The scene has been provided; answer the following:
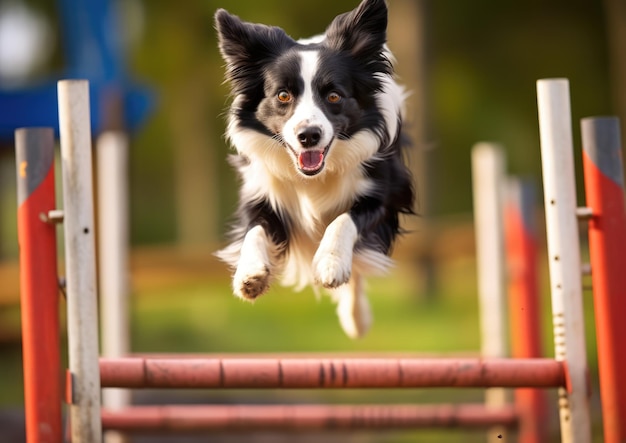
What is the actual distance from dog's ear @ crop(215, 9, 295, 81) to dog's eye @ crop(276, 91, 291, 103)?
14cm

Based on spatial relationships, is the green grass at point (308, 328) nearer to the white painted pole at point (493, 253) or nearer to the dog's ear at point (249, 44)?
the white painted pole at point (493, 253)

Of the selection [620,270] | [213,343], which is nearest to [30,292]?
[620,270]

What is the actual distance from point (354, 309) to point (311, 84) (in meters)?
1.86

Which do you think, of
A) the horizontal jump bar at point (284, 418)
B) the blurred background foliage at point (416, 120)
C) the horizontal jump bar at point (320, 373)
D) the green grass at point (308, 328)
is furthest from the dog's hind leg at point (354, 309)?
the blurred background foliage at point (416, 120)

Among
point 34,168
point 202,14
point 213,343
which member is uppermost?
point 202,14

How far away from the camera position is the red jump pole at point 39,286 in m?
3.54

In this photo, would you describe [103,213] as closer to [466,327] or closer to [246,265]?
[246,265]

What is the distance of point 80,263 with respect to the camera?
359cm

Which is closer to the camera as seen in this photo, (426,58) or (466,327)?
(466,327)

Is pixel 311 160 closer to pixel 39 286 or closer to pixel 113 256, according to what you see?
pixel 39 286

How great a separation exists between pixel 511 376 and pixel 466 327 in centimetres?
751

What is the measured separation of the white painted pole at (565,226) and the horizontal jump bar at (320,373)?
134mm

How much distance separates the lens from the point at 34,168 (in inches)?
143

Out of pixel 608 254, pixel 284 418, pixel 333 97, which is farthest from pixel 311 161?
pixel 284 418
